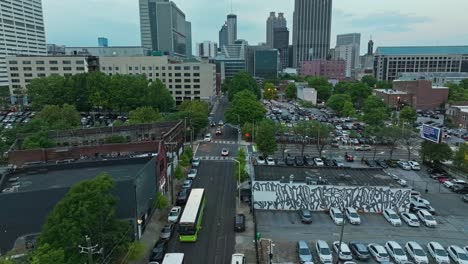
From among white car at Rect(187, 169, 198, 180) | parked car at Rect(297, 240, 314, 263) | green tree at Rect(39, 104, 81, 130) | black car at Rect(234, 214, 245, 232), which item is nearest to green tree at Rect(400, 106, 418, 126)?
white car at Rect(187, 169, 198, 180)

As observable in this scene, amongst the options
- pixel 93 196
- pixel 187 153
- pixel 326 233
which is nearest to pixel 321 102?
pixel 187 153

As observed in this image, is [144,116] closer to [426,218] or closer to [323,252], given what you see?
[323,252]

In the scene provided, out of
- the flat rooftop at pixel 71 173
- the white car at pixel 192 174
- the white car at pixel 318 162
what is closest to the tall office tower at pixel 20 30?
the white car at pixel 192 174

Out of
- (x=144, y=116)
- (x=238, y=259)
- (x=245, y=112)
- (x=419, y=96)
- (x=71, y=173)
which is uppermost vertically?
(x=419, y=96)

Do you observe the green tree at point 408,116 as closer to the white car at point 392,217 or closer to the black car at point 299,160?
the black car at point 299,160

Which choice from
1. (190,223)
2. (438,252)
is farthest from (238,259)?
(438,252)

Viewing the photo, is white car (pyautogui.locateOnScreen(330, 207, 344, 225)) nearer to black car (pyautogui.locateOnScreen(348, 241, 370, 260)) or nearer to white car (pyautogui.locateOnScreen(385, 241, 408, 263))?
black car (pyautogui.locateOnScreen(348, 241, 370, 260))
